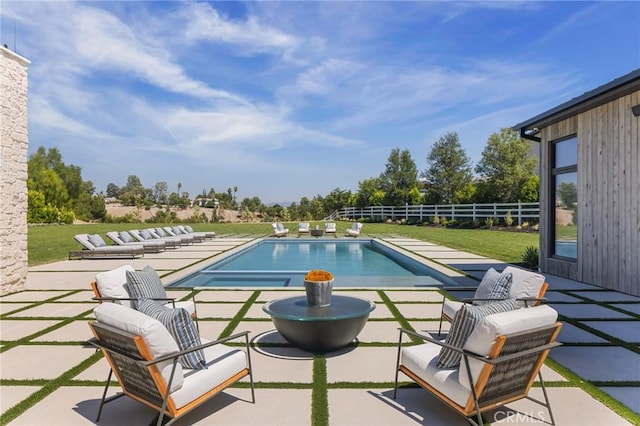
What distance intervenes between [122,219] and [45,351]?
32526 mm

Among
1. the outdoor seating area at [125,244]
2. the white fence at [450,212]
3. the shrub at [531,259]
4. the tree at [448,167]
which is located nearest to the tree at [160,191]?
the white fence at [450,212]

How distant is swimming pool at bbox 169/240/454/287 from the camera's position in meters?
7.54

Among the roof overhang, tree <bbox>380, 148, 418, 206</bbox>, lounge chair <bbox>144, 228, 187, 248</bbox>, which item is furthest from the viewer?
tree <bbox>380, 148, 418, 206</bbox>

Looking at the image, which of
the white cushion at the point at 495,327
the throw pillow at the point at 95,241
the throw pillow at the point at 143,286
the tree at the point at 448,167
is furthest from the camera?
the tree at the point at 448,167

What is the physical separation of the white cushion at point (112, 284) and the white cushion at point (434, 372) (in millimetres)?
2629

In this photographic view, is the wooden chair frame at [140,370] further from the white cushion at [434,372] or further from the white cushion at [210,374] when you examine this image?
the white cushion at [434,372]

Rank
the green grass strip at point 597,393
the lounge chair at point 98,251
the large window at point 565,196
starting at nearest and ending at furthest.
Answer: the green grass strip at point 597,393
the large window at point 565,196
the lounge chair at point 98,251

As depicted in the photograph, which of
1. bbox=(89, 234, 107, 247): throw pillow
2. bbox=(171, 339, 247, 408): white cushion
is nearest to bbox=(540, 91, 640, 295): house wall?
bbox=(171, 339, 247, 408): white cushion

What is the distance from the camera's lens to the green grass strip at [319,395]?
2.44 m

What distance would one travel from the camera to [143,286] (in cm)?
362

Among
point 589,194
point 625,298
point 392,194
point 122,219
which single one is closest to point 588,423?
point 625,298

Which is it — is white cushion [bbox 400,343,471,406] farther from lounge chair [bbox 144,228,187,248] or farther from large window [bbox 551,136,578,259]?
lounge chair [bbox 144,228,187,248]

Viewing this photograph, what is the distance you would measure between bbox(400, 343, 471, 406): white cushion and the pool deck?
0.28m

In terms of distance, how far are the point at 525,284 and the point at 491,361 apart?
187 centimetres
